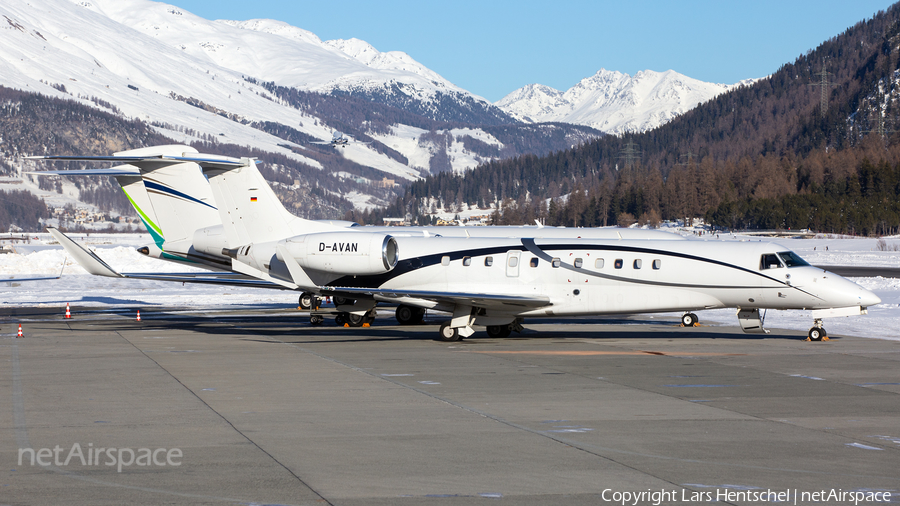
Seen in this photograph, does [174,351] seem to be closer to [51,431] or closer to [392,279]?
[392,279]

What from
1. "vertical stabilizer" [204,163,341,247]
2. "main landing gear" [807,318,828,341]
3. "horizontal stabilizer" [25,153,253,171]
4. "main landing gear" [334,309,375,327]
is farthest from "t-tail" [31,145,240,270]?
"main landing gear" [807,318,828,341]

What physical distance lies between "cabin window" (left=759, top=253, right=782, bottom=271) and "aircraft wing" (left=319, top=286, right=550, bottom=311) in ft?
19.1

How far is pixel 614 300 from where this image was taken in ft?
80.0

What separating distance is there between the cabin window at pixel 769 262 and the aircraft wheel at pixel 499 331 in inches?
285

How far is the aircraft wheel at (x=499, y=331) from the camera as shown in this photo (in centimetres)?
2586

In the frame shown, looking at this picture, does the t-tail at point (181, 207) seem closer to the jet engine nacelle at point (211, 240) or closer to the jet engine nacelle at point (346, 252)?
the jet engine nacelle at point (211, 240)

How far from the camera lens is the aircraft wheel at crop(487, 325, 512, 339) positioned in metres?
25.9

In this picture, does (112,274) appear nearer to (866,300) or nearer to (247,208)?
(247,208)

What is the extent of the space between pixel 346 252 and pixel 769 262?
11796 mm

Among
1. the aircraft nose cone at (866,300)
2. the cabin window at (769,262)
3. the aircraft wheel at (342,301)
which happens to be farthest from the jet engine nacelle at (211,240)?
the aircraft nose cone at (866,300)

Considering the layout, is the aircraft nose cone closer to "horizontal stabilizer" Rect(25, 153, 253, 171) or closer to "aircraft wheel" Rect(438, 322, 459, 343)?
"aircraft wheel" Rect(438, 322, 459, 343)

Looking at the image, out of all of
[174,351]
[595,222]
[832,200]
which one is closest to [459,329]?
[174,351]

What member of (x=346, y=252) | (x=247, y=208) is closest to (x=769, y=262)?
(x=346, y=252)

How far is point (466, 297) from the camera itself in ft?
77.6
